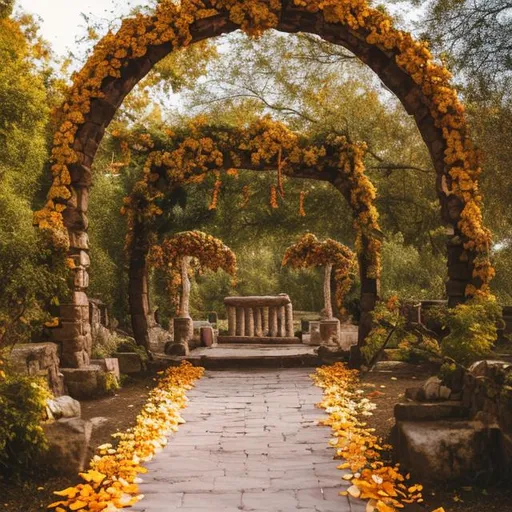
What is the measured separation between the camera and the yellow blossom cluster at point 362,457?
4.00 metres

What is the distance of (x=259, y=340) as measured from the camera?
1697 centimetres

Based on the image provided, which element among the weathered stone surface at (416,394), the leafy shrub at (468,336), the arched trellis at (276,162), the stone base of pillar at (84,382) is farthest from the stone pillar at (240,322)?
the weathered stone surface at (416,394)

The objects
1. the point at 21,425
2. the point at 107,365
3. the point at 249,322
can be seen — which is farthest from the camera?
the point at 249,322

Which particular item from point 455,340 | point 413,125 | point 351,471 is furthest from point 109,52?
point 413,125

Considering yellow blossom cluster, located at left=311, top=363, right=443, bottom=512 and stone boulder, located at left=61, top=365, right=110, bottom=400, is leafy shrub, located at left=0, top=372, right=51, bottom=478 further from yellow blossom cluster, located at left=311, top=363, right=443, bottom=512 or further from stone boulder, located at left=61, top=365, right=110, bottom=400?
stone boulder, located at left=61, top=365, right=110, bottom=400

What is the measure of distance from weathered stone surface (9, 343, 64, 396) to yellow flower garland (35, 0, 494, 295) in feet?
5.90

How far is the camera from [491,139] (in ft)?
25.0

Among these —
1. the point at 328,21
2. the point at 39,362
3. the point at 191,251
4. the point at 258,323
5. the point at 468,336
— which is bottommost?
the point at 39,362

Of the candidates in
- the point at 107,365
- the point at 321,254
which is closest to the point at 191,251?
the point at 321,254

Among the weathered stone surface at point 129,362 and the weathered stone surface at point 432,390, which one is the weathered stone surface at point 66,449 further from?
the weathered stone surface at point 129,362

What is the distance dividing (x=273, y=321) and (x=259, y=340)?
0.76 metres

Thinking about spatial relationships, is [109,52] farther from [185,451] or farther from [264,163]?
[185,451]

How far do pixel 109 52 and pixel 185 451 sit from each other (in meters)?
5.45

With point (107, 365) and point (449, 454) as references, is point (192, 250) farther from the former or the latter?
point (449, 454)
